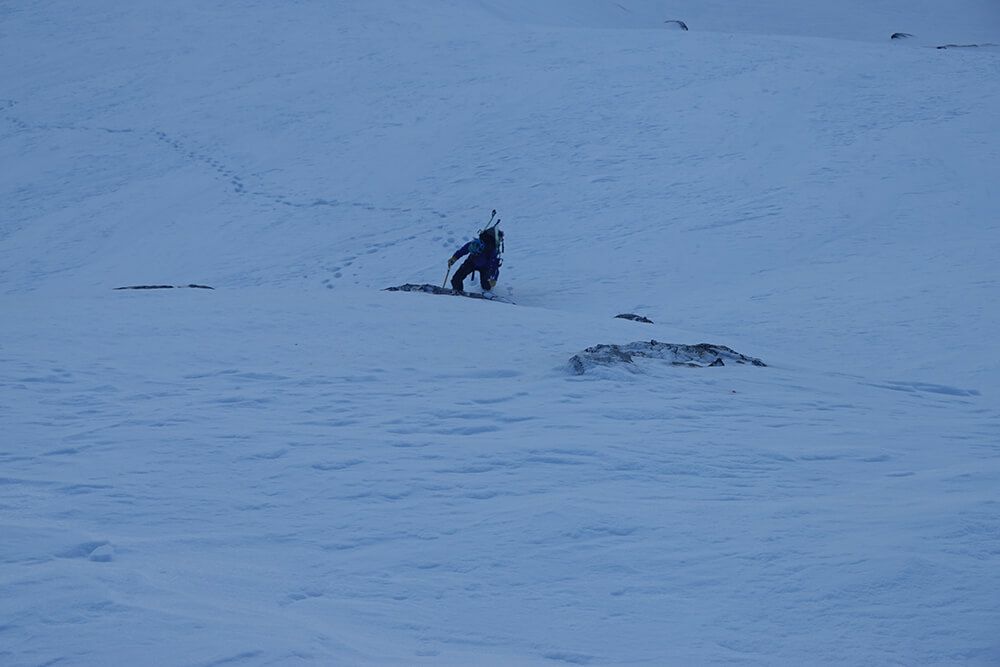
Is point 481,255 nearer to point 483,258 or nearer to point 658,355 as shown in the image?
point 483,258

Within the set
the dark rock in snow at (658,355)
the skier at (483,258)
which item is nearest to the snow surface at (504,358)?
the dark rock in snow at (658,355)

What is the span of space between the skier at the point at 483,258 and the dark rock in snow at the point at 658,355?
4172 millimetres

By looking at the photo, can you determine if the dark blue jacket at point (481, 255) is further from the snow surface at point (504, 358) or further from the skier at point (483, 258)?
the snow surface at point (504, 358)

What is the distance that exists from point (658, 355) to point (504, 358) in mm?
1186


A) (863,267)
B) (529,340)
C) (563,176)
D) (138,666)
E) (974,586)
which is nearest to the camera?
(138,666)

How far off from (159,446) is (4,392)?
1.62 m

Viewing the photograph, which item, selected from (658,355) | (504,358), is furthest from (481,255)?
(658,355)

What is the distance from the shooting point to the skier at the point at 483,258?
12.2 meters

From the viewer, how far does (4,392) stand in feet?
20.7

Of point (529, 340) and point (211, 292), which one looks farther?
point (211, 292)

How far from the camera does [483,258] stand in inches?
486

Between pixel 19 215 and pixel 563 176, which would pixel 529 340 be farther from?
pixel 19 215

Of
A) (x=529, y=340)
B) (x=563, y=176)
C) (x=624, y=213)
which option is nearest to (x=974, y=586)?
(x=529, y=340)

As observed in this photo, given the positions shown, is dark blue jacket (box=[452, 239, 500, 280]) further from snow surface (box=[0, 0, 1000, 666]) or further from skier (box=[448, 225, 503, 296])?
snow surface (box=[0, 0, 1000, 666])
